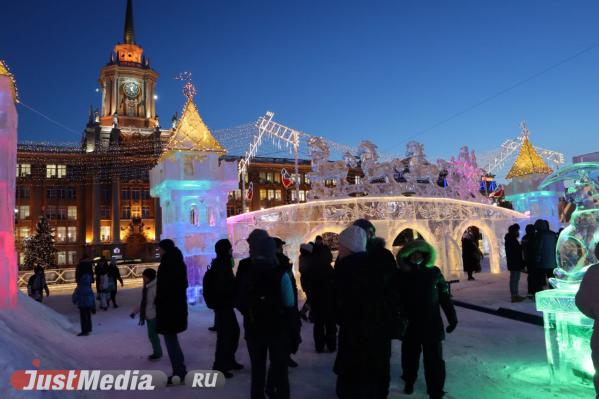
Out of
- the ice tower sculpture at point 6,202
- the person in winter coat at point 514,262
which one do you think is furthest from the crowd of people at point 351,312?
the person in winter coat at point 514,262

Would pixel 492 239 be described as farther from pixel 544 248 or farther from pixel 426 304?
pixel 426 304

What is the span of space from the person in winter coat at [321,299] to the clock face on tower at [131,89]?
53.4 meters

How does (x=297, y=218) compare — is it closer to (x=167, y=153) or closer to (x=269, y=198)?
(x=167, y=153)

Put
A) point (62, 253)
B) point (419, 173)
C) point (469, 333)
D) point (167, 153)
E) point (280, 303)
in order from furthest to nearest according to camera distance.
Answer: point (62, 253), point (419, 173), point (167, 153), point (469, 333), point (280, 303)

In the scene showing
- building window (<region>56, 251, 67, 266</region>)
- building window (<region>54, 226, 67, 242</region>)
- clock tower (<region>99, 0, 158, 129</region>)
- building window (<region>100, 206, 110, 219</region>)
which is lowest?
building window (<region>56, 251, 67, 266</region>)

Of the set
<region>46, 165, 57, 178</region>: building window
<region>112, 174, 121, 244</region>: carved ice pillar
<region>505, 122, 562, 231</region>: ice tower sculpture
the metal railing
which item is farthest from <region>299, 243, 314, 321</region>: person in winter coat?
<region>46, 165, 57, 178</region>: building window

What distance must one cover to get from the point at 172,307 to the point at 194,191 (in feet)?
26.3

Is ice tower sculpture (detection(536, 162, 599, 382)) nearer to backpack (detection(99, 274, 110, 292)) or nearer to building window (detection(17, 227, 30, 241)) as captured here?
backpack (detection(99, 274, 110, 292))

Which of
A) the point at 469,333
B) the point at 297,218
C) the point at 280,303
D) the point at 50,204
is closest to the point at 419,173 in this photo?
the point at 297,218

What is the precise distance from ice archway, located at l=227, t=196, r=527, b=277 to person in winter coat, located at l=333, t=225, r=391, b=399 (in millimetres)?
10105

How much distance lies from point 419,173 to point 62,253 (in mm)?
44018

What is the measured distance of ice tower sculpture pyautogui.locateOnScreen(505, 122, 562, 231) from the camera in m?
18.5

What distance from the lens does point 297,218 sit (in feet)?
45.3

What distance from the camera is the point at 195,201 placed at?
42.7ft
